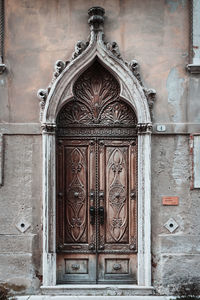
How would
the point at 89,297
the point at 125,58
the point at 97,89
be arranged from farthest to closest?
the point at 97,89 < the point at 125,58 < the point at 89,297

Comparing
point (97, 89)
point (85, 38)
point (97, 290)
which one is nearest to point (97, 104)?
point (97, 89)

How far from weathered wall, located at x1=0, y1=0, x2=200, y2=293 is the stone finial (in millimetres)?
125

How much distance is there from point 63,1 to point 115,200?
3.24 meters

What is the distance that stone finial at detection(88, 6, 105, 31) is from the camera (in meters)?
4.98

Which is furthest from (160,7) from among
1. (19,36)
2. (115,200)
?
(115,200)

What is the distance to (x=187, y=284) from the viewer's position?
4961 mm

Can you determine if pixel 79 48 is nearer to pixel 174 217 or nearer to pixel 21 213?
pixel 21 213

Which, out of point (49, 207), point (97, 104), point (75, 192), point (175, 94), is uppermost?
point (175, 94)

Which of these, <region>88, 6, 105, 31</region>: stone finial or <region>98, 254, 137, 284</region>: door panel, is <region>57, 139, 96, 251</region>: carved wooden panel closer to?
<region>98, 254, 137, 284</region>: door panel

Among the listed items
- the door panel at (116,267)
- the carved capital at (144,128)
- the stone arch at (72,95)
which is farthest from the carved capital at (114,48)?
the door panel at (116,267)

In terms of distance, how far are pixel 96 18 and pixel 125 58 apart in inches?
29.1

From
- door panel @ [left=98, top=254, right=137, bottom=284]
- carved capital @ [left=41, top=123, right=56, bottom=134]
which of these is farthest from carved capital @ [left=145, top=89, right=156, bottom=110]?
door panel @ [left=98, top=254, right=137, bottom=284]

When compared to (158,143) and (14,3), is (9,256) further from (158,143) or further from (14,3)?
(14,3)

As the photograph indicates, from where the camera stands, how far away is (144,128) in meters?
5.02
